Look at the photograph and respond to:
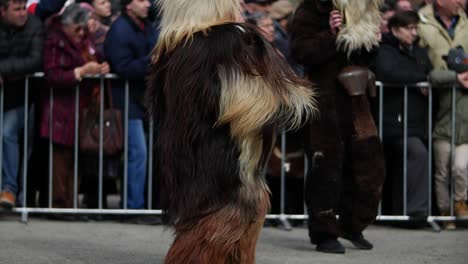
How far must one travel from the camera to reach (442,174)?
33.6 ft

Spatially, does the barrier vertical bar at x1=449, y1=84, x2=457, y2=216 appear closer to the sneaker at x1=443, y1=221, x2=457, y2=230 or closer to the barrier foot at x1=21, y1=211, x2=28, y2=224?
the sneaker at x1=443, y1=221, x2=457, y2=230

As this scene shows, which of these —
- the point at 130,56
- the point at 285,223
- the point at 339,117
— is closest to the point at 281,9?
the point at 130,56

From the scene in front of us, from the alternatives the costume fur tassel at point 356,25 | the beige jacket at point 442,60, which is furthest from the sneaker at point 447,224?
the costume fur tassel at point 356,25

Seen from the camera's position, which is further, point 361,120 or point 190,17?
point 361,120

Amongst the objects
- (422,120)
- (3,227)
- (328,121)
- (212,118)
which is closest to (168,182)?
(212,118)

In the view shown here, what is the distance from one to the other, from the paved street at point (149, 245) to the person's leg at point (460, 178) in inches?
8.4

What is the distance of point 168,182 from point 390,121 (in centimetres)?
408

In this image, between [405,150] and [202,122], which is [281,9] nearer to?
[405,150]

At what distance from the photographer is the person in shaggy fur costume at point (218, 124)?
20.7ft

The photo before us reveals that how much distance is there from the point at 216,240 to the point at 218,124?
660mm

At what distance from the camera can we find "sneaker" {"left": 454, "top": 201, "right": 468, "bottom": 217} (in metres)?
10.1

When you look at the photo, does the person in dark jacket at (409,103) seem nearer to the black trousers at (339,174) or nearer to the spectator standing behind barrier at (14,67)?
the black trousers at (339,174)

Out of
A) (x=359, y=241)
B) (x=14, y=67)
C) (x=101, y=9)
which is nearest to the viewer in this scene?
(x=359, y=241)

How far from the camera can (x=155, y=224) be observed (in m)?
10.1
